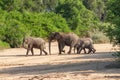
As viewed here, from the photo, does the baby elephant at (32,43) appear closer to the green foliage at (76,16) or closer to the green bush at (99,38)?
the green bush at (99,38)

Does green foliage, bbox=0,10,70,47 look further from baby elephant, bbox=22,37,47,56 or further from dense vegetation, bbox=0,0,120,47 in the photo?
baby elephant, bbox=22,37,47,56

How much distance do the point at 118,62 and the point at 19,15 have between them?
81.4ft

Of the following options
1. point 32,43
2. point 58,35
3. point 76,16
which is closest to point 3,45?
point 58,35

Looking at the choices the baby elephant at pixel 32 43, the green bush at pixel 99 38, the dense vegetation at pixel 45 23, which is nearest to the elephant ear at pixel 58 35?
the baby elephant at pixel 32 43

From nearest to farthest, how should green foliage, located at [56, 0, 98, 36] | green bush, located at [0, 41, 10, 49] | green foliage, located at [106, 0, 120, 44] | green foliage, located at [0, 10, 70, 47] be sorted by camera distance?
green foliage, located at [106, 0, 120, 44], green bush, located at [0, 41, 10, 49], green foliage, located at [0, 10, 70, 47], green foliage, located at [56, 0, 98, 36]

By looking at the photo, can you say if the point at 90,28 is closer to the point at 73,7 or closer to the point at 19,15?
the point at 73,7

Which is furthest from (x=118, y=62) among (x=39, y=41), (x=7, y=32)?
(x=7, y=32)

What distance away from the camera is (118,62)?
19500mm

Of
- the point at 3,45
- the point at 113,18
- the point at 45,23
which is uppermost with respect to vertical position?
the point at 113,18

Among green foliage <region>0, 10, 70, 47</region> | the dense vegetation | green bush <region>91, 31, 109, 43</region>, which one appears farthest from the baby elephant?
green bush <region>91, 31, 109, 43</region>

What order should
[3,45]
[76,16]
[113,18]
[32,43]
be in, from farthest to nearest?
[76,16] < [3,45] < [32,43] < [113,18]

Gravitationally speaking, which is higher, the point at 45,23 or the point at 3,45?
the point at 45,23

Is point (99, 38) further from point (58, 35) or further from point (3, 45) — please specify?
point (58, 35)

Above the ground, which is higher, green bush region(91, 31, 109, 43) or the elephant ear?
the elephant ear
